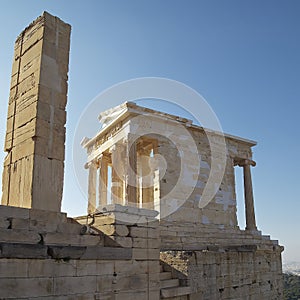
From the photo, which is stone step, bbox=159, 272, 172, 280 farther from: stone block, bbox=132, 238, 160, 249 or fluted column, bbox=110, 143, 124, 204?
fluted column, bbox=110, 143, 124, 204

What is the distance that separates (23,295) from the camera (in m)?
6.00

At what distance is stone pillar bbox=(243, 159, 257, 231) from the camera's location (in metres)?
19.6

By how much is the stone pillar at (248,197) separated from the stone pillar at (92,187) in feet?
26.1

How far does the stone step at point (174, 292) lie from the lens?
8.73 m

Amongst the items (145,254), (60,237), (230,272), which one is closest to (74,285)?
(60,237)

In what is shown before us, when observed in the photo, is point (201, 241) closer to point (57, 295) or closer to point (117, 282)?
point (117, 282)

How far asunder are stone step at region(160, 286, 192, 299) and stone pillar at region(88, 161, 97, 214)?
10.8 m

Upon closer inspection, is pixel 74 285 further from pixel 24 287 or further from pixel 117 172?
pixel 117 172

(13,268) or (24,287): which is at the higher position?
(13,268)

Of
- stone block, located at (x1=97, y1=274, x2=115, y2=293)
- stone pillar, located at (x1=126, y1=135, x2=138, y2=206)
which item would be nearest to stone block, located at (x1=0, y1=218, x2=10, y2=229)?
stone block, located at (x1=97, y1=274, x2=115, y2=293)

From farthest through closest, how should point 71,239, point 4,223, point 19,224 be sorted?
point 71,239
point 19,224
point 4,223

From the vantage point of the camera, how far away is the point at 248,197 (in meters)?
20.3

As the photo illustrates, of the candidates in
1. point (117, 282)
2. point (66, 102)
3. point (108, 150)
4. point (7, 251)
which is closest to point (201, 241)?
point (108, 150)

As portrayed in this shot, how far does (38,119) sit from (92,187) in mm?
13175
